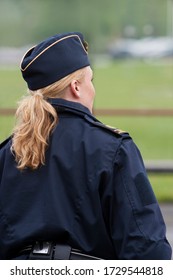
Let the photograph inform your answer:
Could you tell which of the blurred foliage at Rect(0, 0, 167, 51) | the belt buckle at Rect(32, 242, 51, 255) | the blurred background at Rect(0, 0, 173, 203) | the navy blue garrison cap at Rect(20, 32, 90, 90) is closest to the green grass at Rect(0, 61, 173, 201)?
the blurred background at Rect(0, 0, 173, 203)

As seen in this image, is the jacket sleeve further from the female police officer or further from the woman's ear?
the woman's ear

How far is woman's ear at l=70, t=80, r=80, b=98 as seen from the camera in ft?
8.08

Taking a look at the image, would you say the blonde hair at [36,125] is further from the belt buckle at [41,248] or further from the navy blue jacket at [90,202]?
the belt buckle at [41,248]

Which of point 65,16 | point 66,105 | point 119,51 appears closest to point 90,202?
point 66,105

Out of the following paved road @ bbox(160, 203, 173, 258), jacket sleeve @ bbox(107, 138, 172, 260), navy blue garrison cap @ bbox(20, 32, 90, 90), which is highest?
navy blue garrison cap @ bbox(20, 32, 90, 90)

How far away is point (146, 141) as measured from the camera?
1552 cm

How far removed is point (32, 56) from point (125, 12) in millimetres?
11879

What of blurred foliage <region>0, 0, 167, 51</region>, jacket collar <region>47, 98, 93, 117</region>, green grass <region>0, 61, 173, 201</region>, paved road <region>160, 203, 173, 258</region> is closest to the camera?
jacket collar <region>47, 98, 93, 117</region>

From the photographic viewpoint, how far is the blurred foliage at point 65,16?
12.6m

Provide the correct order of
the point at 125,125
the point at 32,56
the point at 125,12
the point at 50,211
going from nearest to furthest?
the point at 50,211, the point at 32,56, the point at 125,12, the point at 125,125

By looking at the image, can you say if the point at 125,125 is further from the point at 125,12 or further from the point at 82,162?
the point at 82,162

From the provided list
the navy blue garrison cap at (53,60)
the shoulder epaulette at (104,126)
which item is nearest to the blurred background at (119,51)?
the navy blue garrison cap at (53,60)

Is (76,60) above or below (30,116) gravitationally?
above
